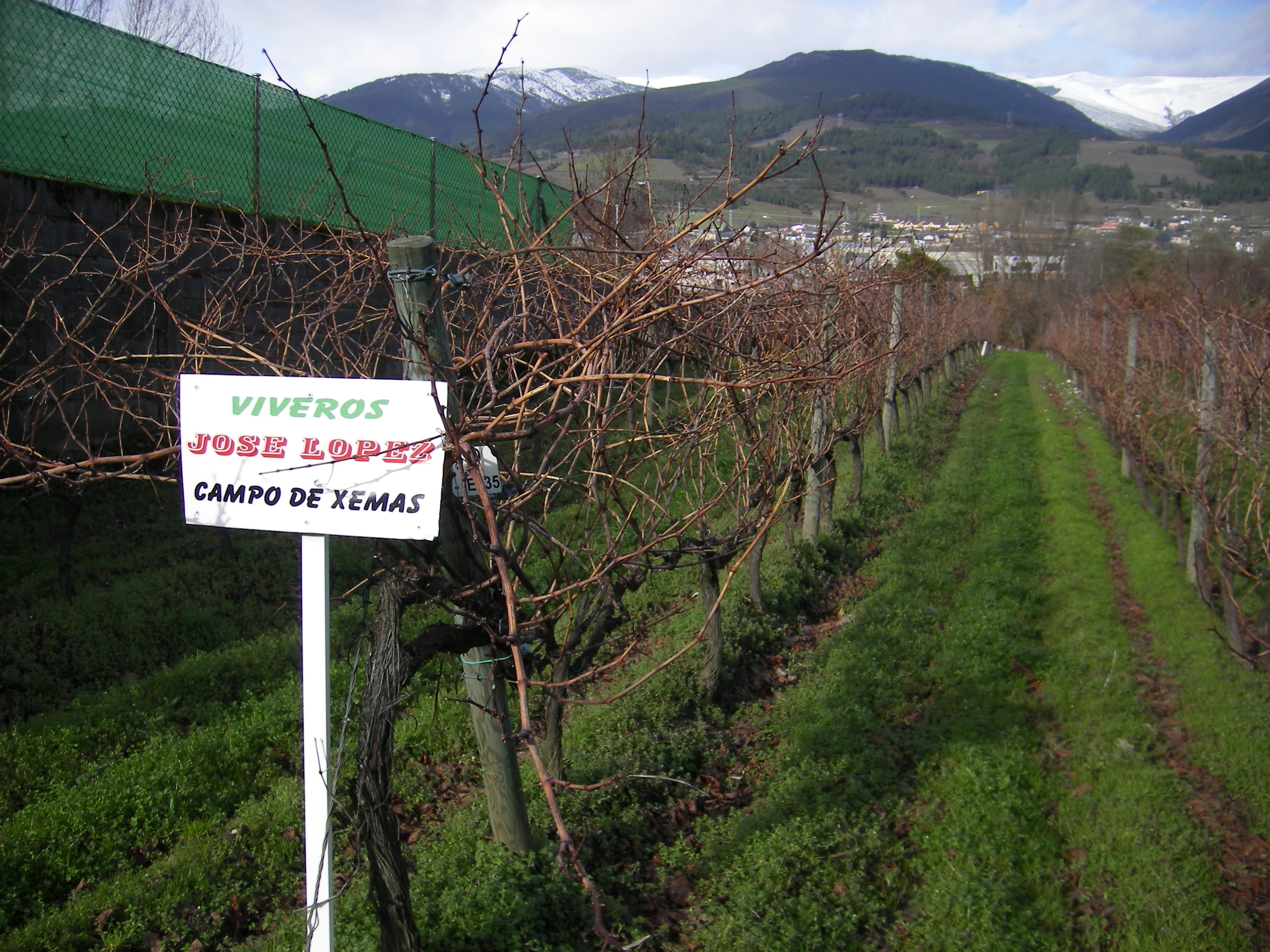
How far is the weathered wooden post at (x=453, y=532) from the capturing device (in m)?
2.93

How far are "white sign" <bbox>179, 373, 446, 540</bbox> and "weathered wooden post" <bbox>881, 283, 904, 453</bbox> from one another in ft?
36.0

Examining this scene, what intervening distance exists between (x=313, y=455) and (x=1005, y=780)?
4824 millimetres

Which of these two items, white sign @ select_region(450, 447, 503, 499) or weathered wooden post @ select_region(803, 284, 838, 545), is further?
weathered wooden post @ select_region(803, 284, 838, 545)

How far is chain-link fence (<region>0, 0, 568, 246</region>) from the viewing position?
26.3ft

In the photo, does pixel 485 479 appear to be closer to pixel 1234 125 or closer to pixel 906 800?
pixel 906 800

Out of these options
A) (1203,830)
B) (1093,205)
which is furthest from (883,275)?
(1093,205)

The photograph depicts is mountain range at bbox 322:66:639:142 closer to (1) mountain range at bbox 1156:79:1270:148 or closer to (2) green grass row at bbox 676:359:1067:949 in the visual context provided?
(2) green grass row at bbox 676:359:1067:949

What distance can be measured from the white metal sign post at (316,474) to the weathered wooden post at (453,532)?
25 centimetres

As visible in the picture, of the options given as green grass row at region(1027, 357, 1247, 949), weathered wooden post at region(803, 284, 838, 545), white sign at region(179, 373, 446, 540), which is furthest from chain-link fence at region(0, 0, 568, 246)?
green grass row at region(1027, 357, 1247, 949)

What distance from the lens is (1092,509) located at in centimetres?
1348

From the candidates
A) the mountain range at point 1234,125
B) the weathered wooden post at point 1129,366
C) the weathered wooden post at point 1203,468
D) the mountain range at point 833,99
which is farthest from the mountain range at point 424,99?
the mountain range at point 1234,125

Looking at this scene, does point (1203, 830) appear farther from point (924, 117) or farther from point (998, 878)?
point (924, 117)

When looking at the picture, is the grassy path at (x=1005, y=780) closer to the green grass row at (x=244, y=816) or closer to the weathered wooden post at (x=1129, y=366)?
the green grass row at (x=244, y=816)

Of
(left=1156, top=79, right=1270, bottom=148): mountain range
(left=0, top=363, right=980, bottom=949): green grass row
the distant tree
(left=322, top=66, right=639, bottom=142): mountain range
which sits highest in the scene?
(left=1156, top=79, right=1270, bottom=148): mountain range
